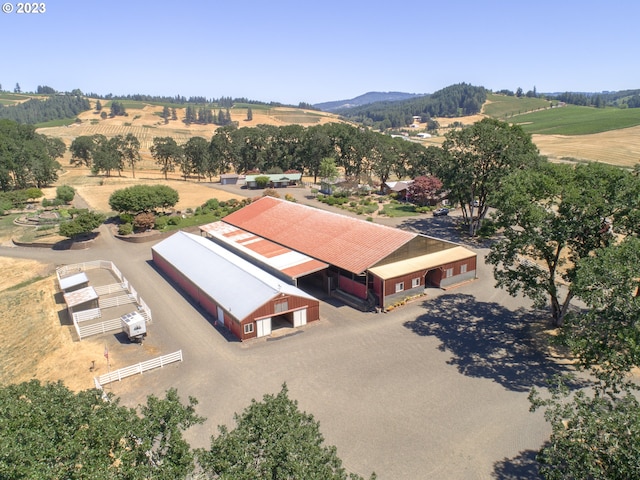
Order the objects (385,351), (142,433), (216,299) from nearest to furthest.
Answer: (142,433) → (385,351) → (216,299)

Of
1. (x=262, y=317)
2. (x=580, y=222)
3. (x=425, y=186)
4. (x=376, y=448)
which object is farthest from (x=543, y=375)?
(x=425, y=186)

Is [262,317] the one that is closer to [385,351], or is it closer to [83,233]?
[385,351]

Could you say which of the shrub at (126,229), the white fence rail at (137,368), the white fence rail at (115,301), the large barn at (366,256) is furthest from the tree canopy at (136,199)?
the white fence rail at (137,368)

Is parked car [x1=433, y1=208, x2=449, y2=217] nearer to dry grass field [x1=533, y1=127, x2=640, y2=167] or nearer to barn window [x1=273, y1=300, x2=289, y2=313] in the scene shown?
barn window [x1=273, y1=300, x2=289, y2=313]

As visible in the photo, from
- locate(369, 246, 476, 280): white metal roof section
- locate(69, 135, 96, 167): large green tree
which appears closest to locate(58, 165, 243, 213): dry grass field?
locate(69, 135, 96, 167): large green tree

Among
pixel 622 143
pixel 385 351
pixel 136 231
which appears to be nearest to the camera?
pixel 385 351

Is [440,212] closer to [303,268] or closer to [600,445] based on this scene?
[303,268]
